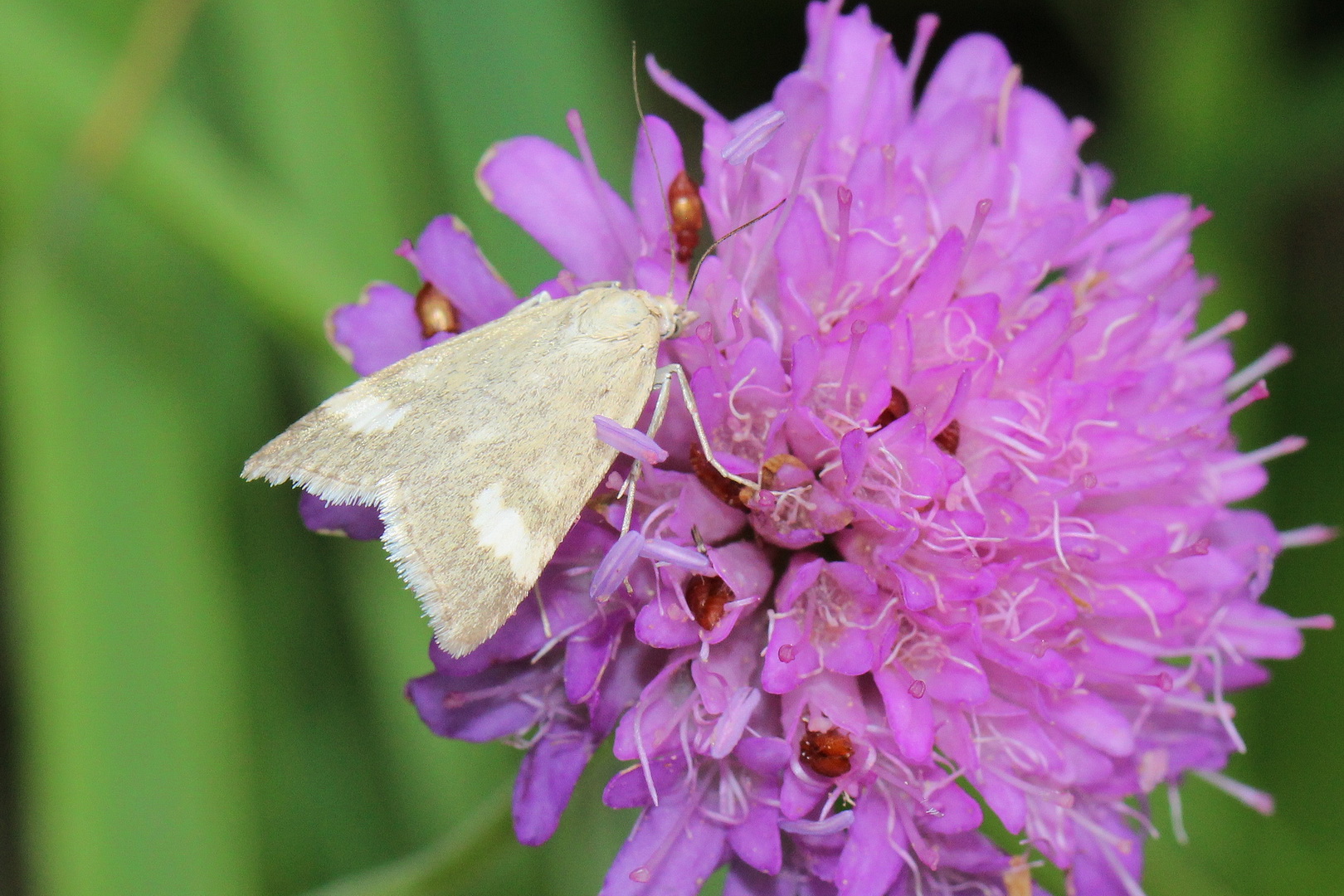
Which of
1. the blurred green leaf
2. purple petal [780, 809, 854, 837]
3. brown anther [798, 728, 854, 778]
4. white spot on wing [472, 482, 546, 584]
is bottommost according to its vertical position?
purple petal [780, 809, 854, 837]

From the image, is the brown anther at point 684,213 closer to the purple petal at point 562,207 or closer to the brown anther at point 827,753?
the purple petal at point 562,207

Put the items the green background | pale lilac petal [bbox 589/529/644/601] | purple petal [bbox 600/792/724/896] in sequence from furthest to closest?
the green background → purple petal [bbox 600/792/724/896] → pale lilac petal [bbox 589/529/644/601]

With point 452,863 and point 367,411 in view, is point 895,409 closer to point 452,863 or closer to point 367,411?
point 367,411

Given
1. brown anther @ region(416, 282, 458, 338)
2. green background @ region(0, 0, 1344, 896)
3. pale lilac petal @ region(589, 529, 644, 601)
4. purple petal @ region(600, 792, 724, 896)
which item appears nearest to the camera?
pale lilac petal @ region(589, 529, 644, 601)

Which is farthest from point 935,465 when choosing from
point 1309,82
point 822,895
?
point 1309,82

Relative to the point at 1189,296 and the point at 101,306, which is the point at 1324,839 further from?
the point at 101,306

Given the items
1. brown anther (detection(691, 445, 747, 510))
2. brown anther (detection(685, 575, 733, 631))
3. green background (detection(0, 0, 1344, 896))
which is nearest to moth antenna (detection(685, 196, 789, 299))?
brown anther (detection(691, 445, 747, 510))

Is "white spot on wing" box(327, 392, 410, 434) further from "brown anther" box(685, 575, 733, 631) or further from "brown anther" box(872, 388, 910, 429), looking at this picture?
"brown anther" box(872, 388, 910, 429)

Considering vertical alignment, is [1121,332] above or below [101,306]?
below
